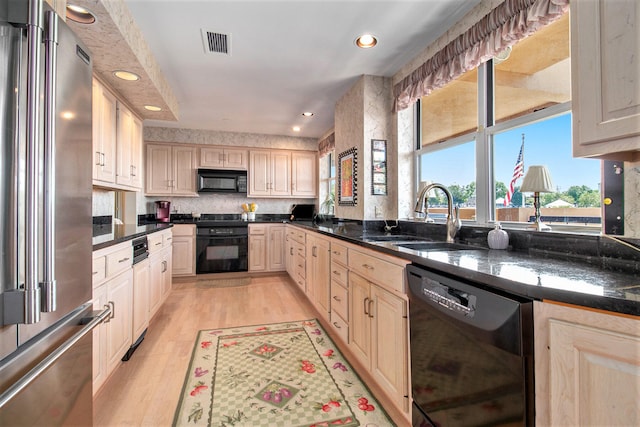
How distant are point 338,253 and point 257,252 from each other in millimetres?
2743

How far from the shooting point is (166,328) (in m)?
Answer: 2.76

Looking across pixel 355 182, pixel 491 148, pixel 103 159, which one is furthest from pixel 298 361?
pixel 103 159

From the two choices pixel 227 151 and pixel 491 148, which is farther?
pixel 227 151

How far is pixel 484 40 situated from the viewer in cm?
184

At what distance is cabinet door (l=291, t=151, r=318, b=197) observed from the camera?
17.9ft

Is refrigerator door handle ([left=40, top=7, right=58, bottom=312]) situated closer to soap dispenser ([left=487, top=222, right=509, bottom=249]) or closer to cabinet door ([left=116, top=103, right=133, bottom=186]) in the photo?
soap dispenser ([left=487, top=222, right=509, bottom=249])

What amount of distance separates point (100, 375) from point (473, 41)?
9.76 ft

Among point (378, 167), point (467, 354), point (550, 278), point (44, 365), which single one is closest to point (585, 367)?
point (550, 278)

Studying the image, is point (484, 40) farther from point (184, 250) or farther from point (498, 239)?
point (184, 250)

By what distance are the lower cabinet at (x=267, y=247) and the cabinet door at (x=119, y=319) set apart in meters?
2.68

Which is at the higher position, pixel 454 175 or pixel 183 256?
pixel 454 175

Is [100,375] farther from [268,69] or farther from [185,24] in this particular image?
[268,69]

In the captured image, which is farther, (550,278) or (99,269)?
(99,269)

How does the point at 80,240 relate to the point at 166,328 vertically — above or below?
above
